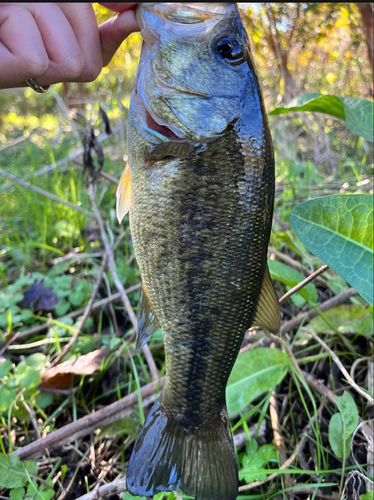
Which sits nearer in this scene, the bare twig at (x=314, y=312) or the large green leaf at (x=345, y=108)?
the large green leaf at (x=345, y=108)

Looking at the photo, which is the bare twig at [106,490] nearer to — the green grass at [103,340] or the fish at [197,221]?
the green grass at [103,340]

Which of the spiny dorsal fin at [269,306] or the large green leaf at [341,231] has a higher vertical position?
the large green leaf at [341,231]

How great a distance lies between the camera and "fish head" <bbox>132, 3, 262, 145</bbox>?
4.35 ft

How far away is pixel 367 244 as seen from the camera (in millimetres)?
1231

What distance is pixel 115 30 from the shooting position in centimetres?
159

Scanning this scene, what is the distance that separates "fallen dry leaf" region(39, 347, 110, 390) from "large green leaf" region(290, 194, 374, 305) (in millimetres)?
1251

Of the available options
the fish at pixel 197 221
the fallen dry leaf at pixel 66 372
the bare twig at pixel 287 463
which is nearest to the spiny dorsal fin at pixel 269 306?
the fish at pixel 197 221

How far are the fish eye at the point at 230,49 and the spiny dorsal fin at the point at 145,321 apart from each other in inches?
36.9

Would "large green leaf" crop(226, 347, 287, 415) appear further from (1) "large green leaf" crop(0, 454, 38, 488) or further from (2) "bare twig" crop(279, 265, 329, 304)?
(1) "large green leaf" crop(0, 454, 38, 488)

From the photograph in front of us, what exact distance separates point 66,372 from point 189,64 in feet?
5.04

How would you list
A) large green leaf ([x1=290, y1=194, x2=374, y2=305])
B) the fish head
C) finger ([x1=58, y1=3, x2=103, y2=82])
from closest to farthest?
large green leaf ([x1=290, y1=194, x2=374, y2=305]) < the fish head < finger ([x1=58, y1=3, x2=103, y2=82])

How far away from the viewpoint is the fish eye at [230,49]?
1.34 metres

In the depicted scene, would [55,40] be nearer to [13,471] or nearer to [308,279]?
[308,279]

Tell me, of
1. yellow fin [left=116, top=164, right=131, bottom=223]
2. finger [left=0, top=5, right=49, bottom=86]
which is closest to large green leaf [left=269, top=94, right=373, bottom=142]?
yellow fin [left=116, top=164, right=131, bottom=223]
